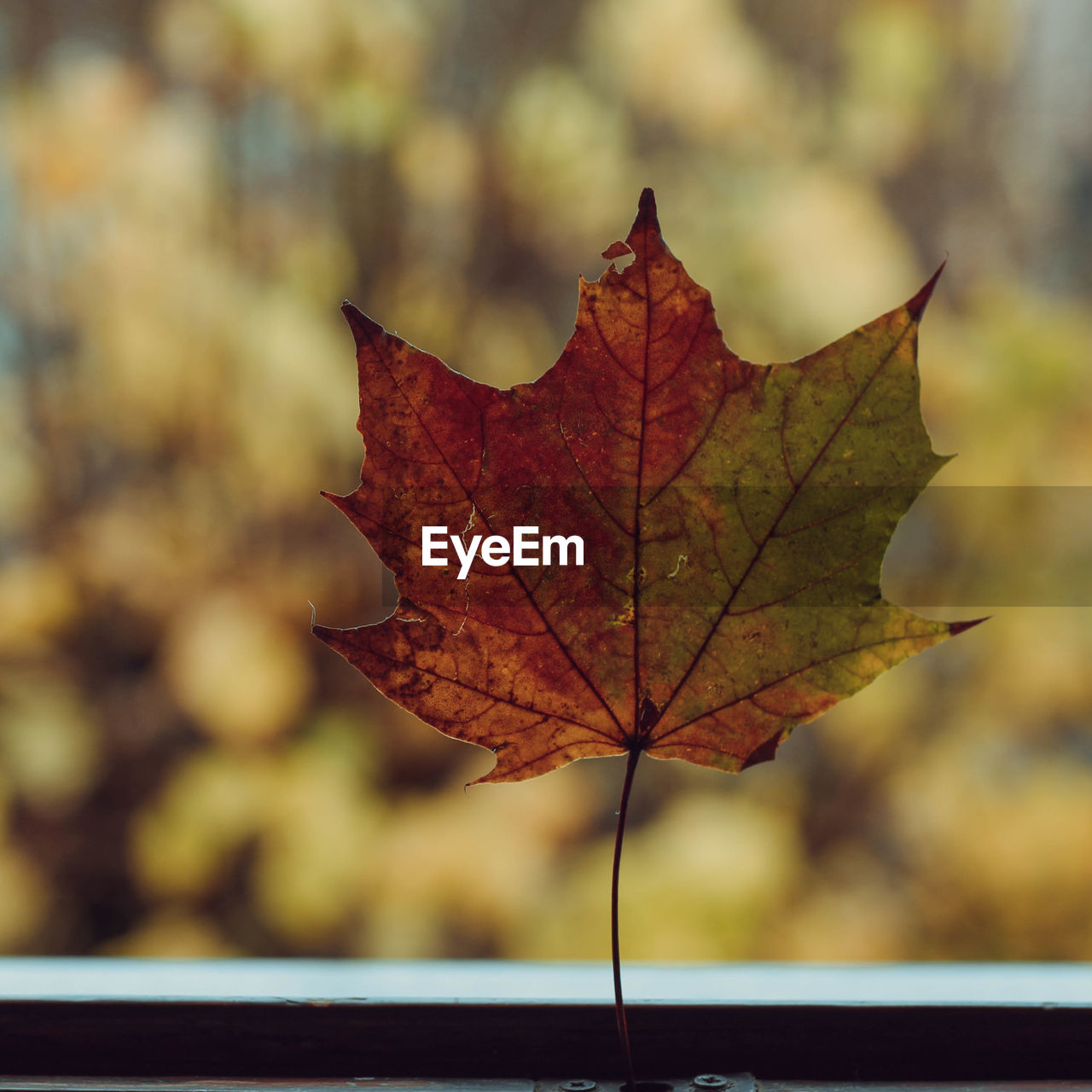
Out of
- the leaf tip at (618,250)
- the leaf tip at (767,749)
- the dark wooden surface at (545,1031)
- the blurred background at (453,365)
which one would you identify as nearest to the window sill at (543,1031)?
the dark wooden surface at (545,1031)

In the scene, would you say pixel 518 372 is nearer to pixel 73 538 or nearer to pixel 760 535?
pixel 73 538

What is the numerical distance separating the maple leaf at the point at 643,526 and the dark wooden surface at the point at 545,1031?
182mm

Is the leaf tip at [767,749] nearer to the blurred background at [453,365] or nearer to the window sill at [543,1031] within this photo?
the window sill at [543,1031]

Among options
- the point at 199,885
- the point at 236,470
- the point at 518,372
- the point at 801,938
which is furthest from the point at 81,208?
the point at 801,938

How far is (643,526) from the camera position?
1.18 feet

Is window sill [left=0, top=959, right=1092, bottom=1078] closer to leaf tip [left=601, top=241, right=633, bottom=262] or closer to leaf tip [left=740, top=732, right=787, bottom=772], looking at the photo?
A: leaf tip [left=740, top=732, right=787, bottom=772]

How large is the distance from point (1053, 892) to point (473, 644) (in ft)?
3.77

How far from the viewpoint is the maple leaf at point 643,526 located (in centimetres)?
35

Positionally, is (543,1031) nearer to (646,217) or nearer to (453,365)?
(646,217)

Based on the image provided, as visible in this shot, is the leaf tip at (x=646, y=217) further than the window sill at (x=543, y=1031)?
No

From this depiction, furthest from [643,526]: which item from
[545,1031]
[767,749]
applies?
[545,1031]

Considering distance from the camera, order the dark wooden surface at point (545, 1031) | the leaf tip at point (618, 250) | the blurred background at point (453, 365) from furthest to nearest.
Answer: the blurred background at point (453, 365) → the dark wooden surface at point (545, 1031) → the leaf tip at point (618, 250)

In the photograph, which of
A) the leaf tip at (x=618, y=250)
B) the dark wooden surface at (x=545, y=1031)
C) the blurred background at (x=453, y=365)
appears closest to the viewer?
the leaf tip at (x=618, y=250)

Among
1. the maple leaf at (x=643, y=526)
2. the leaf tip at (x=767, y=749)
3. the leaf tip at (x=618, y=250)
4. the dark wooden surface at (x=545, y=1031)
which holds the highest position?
the leaf tip at (x=618, y=250)
